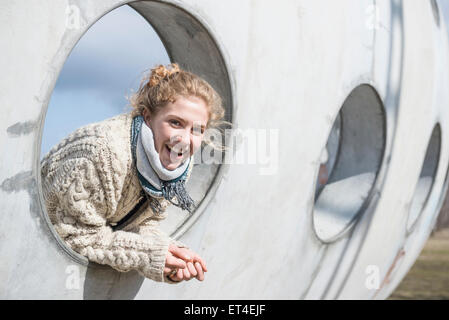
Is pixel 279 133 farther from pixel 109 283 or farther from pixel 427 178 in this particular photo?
pixel 427 178

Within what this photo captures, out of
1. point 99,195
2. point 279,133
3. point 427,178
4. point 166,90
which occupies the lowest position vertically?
point 427,178

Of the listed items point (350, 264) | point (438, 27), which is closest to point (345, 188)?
point (350, 264)

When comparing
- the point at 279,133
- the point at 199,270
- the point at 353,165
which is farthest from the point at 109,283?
the point at 353,165

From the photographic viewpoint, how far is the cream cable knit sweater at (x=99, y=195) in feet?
7.14

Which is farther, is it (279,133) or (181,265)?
(279,133)

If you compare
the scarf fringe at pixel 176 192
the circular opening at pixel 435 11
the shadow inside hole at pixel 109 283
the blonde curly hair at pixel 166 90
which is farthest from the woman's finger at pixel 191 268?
the circular opening at pixel 435 11

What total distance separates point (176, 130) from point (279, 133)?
3.41 feet

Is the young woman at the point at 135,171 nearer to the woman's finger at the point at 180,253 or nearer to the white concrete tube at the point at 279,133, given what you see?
the woman's finger at the point at 180,253

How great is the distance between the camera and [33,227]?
6.91 ft

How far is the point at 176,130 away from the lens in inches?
87.3

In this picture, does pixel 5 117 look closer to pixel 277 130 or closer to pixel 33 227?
pixel 33 227

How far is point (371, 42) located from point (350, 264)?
143cm

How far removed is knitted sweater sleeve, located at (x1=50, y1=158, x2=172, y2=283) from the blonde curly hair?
0.31m

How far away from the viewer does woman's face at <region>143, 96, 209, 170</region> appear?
2207 mm
